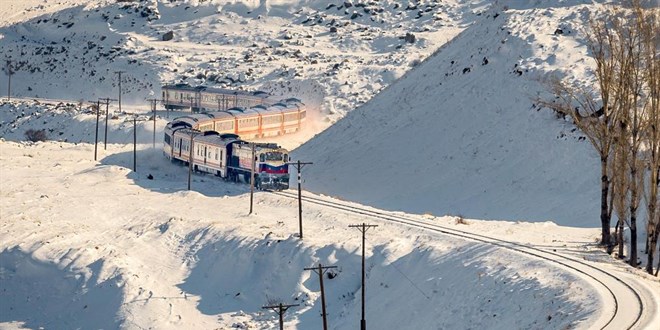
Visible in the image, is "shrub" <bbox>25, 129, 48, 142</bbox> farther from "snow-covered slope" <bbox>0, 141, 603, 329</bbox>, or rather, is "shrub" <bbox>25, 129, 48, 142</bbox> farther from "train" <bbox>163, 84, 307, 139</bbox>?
"snow-covered slope" <bbox>0, 141, 603, 329</bbox>

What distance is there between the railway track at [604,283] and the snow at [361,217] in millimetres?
282

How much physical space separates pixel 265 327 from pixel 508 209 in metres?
20.8

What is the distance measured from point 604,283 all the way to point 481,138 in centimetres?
3243

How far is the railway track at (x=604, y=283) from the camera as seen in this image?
1331 inches

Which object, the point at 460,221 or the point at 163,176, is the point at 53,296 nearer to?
the point at 460,221

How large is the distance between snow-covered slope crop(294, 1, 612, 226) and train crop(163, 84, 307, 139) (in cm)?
1091

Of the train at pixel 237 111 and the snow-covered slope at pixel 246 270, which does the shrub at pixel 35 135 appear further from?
the snow-covered slope at pixel 246 270

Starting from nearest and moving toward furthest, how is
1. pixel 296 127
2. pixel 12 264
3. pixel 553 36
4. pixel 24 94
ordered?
pixel 12 264 < pixel 553 36 < pixel 296 127 < pixel 24 94

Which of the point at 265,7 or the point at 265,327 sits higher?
the point at 265,7

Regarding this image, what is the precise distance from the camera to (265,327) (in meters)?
47.0

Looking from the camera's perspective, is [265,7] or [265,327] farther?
[265,7]

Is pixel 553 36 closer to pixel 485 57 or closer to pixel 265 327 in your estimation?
pixel 485 57

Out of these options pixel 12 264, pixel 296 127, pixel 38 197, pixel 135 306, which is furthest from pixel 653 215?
pixel 296 127

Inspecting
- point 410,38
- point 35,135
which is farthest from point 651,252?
point 410,38
